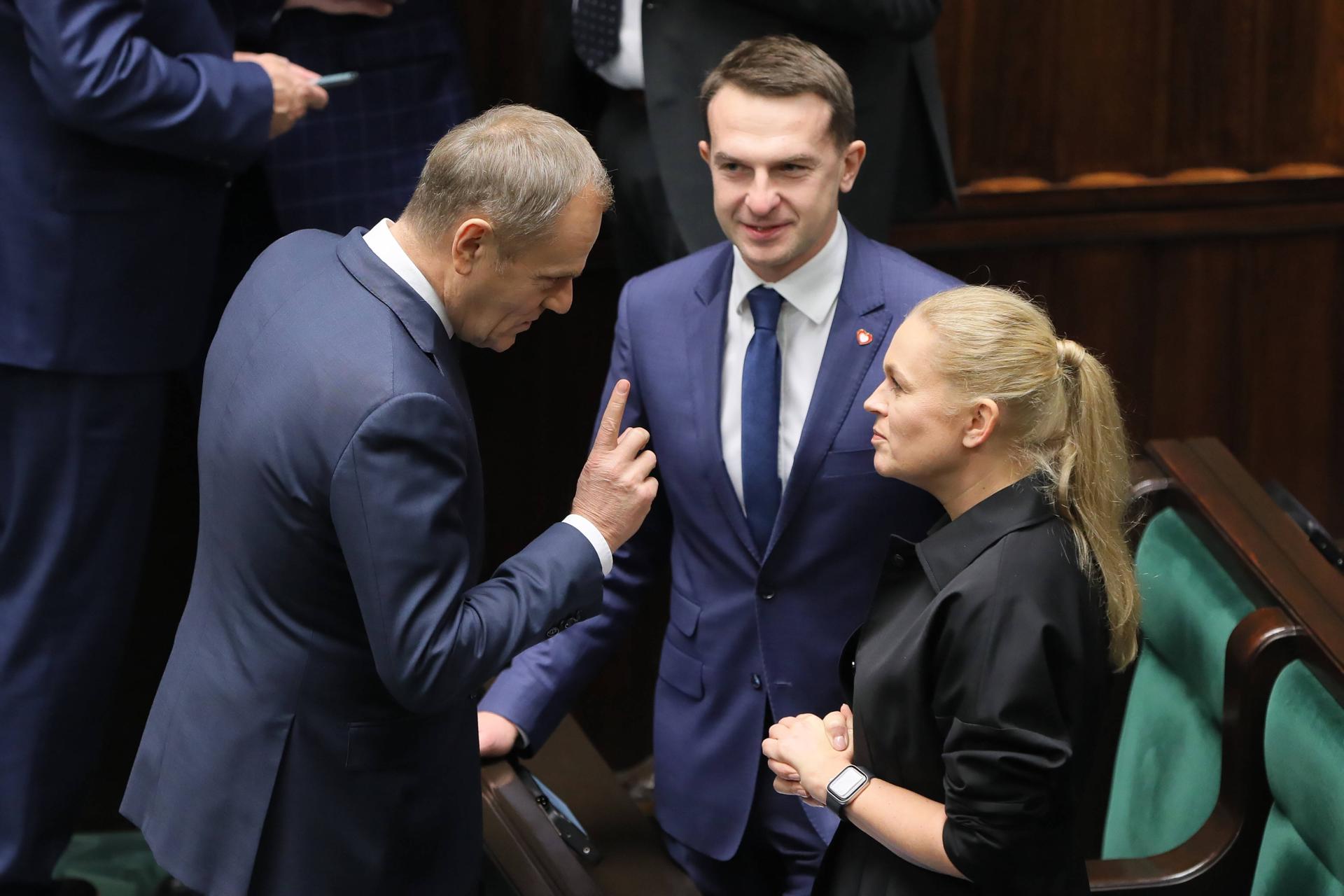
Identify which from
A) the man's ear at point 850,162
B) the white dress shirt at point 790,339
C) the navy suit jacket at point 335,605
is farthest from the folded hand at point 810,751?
the man's ear at point 850,162

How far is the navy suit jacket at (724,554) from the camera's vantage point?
2178 millimetres

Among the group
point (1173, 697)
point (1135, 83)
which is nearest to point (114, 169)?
point (1173, 697)

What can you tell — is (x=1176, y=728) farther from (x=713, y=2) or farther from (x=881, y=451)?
(x=713, y=2)

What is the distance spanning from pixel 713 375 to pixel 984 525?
55cm

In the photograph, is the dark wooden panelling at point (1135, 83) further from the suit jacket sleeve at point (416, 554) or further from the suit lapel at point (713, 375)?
the suit jacket sleeve at point (416, 554)

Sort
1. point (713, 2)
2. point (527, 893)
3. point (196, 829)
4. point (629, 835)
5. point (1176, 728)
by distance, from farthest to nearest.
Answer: point (713, 2), point (1176, 728), point (629, 835), point (527, 893), point (196, 829)

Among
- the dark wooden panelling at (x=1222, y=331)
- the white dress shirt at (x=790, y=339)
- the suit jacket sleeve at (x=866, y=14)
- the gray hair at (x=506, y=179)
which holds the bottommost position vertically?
the dark wooden panelling at (x=1222, y=331)

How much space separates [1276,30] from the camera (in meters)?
3.43

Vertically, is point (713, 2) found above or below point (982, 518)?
above

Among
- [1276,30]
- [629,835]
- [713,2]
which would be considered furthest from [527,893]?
[1276,30]

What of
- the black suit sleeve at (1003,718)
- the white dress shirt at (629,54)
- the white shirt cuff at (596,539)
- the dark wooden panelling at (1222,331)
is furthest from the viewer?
the dark wooden panelling at (1222,331)

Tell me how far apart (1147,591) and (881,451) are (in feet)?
2.77

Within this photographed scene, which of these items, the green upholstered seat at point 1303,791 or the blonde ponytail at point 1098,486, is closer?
the blonde ponytail at point 1098,486

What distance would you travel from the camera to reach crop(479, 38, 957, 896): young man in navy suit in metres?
2.19
